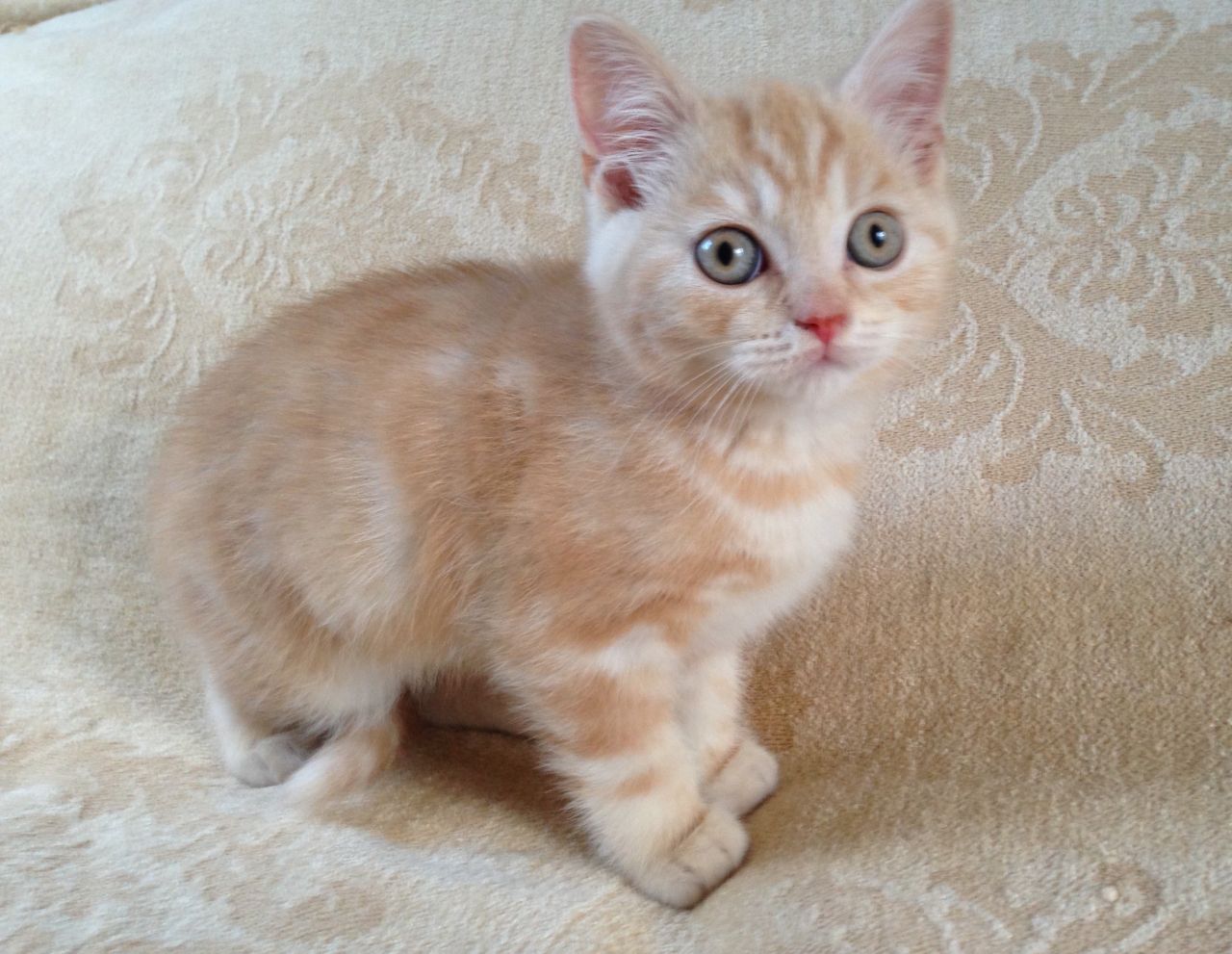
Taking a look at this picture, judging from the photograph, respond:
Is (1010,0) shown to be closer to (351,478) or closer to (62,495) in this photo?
(351,478)

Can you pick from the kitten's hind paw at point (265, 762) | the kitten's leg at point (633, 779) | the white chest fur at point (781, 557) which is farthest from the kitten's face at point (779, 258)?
the kitten's hind paw at point (265, 762)

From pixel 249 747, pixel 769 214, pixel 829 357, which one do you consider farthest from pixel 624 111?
pixel 249 747

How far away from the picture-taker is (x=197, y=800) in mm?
886

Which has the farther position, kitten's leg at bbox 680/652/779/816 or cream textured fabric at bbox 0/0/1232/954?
kitten's leg at bbox 680/652/779/816

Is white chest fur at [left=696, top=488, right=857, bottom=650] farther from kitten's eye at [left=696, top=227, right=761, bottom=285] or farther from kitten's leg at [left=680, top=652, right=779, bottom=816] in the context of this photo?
kitten's eye at [left=696, top=227, right=761, bottom=285]

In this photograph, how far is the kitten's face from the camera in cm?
67

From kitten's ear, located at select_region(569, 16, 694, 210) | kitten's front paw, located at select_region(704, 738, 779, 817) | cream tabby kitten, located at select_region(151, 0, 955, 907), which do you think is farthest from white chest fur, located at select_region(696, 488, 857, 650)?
kitten's ear, located at select_region(569, 16, 694, 210)

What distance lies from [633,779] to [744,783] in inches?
5.1

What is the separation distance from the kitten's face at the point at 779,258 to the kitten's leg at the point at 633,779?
10.1 inches

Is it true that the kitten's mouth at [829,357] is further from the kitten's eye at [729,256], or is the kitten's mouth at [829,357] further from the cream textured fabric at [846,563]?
the cream textured fabric at [846,563]

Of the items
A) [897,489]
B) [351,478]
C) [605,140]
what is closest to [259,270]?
[351,478]

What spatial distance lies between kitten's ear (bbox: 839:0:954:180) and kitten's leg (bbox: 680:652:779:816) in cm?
47

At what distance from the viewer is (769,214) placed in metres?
0.69

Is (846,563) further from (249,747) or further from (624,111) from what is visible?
(249,747)
